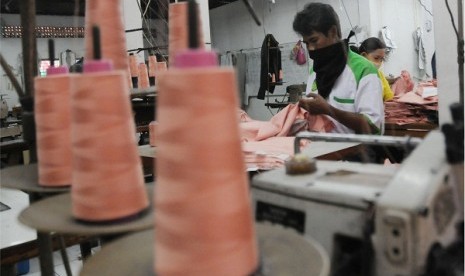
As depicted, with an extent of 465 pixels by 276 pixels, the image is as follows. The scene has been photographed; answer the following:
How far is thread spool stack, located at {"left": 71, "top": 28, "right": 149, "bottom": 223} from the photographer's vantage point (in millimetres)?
625

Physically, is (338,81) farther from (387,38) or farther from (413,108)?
(387,38)

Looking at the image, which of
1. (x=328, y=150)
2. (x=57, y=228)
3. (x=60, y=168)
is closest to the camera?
(x=57, y=228)

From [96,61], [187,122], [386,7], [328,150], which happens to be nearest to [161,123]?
[187,122]

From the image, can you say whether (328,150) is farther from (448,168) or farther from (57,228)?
(57,228)

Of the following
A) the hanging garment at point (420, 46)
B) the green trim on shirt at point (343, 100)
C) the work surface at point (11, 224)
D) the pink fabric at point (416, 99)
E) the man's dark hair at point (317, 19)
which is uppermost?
the hanging garment at point (420, 46)

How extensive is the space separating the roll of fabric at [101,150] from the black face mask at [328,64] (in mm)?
1642

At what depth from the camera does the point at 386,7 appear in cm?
681

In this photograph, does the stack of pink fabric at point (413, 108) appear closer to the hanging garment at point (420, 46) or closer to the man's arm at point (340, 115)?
the man's arm at point (340, 115)

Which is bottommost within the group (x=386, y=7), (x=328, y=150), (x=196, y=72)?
(x=328, y=150)

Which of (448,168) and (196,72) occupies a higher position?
(196,72)

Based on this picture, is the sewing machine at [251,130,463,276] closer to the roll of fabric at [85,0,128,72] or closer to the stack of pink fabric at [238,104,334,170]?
the roll of fabric at [85,0,128,72]

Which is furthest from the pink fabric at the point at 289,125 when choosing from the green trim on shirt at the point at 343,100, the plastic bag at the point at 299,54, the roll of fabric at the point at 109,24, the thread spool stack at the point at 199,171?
the plastic bag at the point at 299,54

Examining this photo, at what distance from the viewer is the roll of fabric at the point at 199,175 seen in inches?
19.0

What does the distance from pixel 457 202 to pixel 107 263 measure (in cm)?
52
